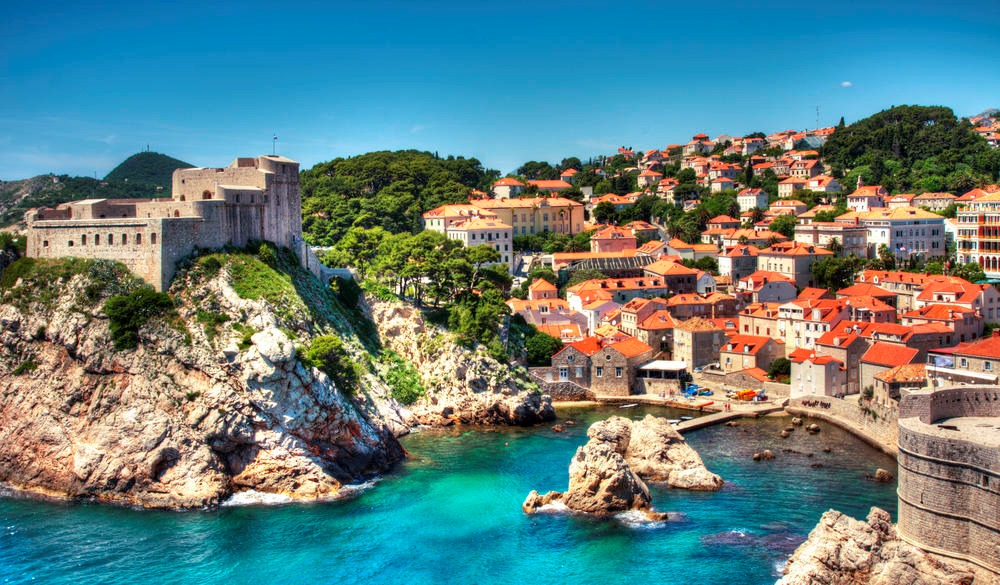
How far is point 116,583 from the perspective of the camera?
27.2 metres

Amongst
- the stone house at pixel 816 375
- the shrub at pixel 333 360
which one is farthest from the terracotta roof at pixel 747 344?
the shrub at pixel 333 360

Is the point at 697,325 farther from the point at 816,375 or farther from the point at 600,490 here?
the point at 600,490

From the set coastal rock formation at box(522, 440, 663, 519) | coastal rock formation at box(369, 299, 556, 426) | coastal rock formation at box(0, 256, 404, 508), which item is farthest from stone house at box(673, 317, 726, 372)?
coastal rock formation at box(0, 256, 404, 508)

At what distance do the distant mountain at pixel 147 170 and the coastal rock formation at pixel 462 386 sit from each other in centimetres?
5494

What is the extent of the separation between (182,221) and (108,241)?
10.3ft

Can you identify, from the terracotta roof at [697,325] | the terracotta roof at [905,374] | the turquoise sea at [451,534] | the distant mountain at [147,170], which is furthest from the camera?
the distant mountain at [147,170]

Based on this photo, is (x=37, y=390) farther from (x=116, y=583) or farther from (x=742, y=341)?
(x=742, y=341)

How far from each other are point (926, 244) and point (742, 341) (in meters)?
25.5

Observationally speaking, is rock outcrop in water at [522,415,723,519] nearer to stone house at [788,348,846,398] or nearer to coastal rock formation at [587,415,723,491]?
coastal rock formation at [587,415,723,491]

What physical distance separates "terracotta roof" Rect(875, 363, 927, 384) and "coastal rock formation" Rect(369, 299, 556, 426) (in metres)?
15.1

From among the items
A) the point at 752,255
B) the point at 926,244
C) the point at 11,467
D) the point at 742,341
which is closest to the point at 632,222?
the point at 752,255

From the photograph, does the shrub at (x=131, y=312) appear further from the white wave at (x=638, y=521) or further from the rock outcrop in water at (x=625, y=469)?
the white wave at (x=638, y=521)

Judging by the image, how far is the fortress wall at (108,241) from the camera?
38.5 m

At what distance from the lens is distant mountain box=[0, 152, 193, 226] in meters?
80.9
